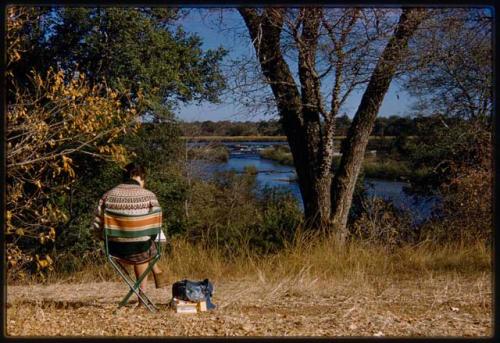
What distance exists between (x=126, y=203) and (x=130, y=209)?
0.19 ft

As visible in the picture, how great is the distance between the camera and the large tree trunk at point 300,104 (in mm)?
9219

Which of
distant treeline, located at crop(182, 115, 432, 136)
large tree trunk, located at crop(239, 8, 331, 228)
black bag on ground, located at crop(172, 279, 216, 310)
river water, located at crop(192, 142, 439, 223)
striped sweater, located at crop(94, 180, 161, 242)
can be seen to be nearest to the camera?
striped sweater, located at crop(94, 180, 161, 242)

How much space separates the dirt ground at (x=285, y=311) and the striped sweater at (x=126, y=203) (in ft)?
2.45

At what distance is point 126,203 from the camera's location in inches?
231

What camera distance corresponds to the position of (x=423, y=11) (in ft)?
29.4

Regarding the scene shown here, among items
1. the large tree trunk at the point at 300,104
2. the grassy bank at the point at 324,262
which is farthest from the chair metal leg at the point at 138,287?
the large tree trunk at the point at 300,104

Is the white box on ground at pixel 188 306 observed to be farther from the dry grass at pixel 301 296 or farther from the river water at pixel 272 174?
the river water at pixel 272 174

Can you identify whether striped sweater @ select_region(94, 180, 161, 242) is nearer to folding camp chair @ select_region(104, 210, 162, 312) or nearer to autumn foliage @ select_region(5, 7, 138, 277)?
folding camp chair @ select_region(104, 210, 162, 312)

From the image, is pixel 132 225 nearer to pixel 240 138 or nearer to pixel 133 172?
pixel 133 172

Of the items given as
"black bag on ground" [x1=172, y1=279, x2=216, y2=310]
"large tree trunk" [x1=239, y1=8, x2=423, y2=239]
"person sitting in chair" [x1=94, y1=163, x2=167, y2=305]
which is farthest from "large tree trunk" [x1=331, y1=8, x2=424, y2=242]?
"person sitting in chair" [x1=94, y1=163, x2=167, y2=305]

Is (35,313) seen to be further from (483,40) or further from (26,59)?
(483,40)

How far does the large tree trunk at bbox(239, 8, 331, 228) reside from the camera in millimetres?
9219

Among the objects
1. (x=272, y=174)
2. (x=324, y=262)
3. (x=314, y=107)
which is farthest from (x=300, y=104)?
(x=272, y=174)

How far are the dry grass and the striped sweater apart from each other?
0.74m
